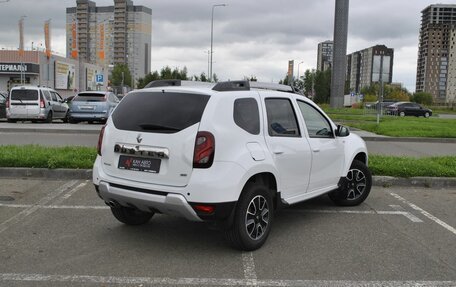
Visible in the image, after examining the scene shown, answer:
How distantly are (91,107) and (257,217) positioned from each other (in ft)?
57.7

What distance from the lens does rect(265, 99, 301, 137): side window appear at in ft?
17.4

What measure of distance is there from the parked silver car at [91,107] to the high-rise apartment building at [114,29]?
81498 mm

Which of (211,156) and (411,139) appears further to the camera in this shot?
(411,139)

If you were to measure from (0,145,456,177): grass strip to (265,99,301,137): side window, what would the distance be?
12.6 feet

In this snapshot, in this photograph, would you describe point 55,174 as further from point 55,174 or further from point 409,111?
point 409,111

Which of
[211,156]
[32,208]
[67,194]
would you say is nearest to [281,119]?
[211,156]

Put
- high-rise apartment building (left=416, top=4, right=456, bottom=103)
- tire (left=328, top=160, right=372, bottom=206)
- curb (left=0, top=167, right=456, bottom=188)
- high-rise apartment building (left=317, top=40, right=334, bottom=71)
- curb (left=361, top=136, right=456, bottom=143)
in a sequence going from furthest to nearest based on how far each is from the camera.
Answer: high-rise apartment building (left=416, top=4, right=456, bottom=103)
high-rise apartment building (left=317, top=40, right=334, bottom=71)
curb (left=361, top=136, right=456, bottom=143)
curb (left=0, top=167, right=456, bottom=188)
tire (left=328, top=160, right=372, bottom=206)

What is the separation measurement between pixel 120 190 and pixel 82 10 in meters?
111

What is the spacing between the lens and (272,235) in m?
5.54

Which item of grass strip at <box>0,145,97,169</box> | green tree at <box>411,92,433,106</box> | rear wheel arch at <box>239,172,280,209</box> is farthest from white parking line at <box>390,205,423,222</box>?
green tree at <box>411,92,433,106</box>

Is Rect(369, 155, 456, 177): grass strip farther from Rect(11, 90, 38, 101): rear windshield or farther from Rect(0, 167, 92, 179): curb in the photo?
Rect(11, 90, 38, 101): rear windshield

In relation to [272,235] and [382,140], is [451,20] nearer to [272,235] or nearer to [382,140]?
[382,140]

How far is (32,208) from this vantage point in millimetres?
6555

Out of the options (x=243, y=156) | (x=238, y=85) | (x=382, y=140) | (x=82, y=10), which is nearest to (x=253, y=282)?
(x=243, y=156)
